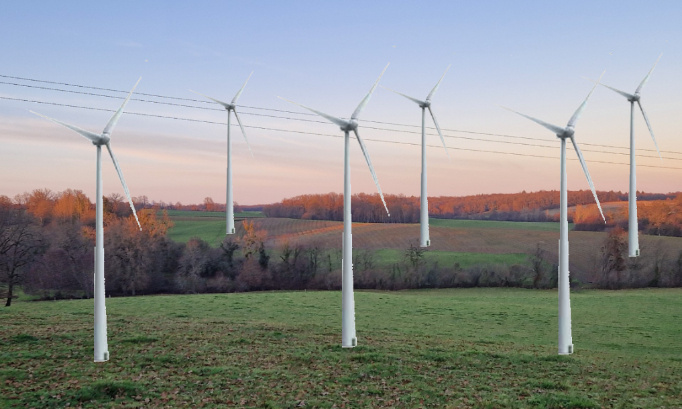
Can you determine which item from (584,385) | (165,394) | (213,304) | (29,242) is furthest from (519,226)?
(165,394)

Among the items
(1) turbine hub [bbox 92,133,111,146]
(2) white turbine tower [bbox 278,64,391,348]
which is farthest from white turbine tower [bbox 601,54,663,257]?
(1) turbine hub [bbox 92,133,111,146]

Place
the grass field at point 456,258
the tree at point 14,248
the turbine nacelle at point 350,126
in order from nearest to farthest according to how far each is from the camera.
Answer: the turbine nacelle at point 350,126
the tree at point 14,248
the grass field at point 456,258

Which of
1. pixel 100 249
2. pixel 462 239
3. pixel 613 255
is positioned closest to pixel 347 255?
pixel 100 249

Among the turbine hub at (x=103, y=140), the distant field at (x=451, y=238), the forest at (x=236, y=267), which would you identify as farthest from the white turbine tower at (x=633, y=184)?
the distant field at (x=451, y=238)

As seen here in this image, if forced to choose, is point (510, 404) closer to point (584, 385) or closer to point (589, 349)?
point (584, 385)

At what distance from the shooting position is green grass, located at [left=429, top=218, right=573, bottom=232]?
353ft

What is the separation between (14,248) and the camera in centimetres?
5472

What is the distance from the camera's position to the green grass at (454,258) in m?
84.4

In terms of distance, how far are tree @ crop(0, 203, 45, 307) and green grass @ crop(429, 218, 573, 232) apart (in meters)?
68.8

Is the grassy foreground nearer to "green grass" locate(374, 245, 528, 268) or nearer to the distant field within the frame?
"green grass" locate(374, 245, 528, 268)

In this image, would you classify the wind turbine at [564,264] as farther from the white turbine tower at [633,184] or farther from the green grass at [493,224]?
the green grass at [493,224]

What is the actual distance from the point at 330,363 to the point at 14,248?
41339 millimetres

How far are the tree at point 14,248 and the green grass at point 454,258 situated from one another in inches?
1696

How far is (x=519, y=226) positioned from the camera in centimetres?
10875
